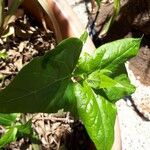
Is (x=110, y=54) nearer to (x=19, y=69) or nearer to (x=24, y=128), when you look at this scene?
(x=24, y=128)

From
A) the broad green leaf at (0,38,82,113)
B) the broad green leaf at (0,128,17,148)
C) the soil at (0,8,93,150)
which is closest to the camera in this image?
the broad green leaf at (0,38,82,113)

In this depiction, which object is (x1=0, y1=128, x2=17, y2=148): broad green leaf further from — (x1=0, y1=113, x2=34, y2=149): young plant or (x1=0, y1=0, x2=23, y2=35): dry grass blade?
(x1=0, y1=0, x2=23, y2=35): dry grass blade

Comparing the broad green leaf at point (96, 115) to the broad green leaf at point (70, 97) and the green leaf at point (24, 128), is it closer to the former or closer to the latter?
the broad green leaf at point (70, 97)

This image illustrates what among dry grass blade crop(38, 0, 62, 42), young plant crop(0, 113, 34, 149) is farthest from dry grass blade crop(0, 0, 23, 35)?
young plant crop(0, 113, 34, 149)

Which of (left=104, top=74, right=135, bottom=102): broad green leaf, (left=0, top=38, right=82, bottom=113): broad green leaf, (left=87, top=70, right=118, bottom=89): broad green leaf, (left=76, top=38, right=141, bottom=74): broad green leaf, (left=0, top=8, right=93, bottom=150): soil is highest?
(left=0, top=38, right=82, bottom=113): broad green leaf

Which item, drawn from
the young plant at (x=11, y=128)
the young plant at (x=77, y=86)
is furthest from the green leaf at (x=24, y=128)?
the young plant at (x=77, y=86)

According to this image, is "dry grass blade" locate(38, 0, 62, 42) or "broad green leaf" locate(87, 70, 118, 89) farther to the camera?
"dry grass blade" locate(38, 0, 62, 42)
